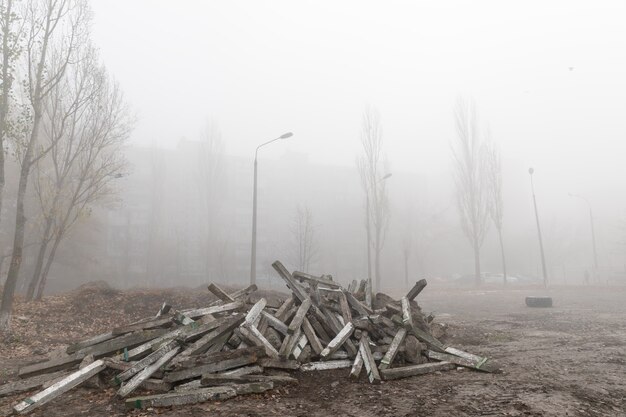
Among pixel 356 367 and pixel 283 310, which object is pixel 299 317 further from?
pixel 356 367

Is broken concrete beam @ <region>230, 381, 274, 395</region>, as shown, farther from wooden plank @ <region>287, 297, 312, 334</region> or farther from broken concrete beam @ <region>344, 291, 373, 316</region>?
broken concrete beam @ <region>344, 291, 373, 316</region>

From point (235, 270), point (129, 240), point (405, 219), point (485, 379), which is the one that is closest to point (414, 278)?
point (405, 219)

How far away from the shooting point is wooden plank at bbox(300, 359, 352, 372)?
6.86 meters

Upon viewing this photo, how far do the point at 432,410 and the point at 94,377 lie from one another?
202 inches

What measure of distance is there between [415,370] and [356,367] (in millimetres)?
1052

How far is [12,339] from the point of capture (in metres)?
10.9

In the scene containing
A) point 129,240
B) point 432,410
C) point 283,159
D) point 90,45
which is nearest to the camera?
point 432,410

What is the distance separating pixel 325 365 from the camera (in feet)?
23.0

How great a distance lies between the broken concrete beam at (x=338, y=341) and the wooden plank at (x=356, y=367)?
0.47 m

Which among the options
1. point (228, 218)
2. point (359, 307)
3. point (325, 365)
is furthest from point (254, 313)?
point (228, 218)

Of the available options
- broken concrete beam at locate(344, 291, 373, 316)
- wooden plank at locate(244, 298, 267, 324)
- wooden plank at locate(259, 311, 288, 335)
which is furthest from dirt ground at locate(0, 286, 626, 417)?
broken concrete beam at locate(344, 291, 373, 316)

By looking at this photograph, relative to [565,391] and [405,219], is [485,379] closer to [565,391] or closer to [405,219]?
[565,391]

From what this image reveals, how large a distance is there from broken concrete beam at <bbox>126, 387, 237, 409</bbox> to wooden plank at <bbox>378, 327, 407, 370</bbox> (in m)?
2.63

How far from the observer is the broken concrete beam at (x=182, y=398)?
5.34 metres
